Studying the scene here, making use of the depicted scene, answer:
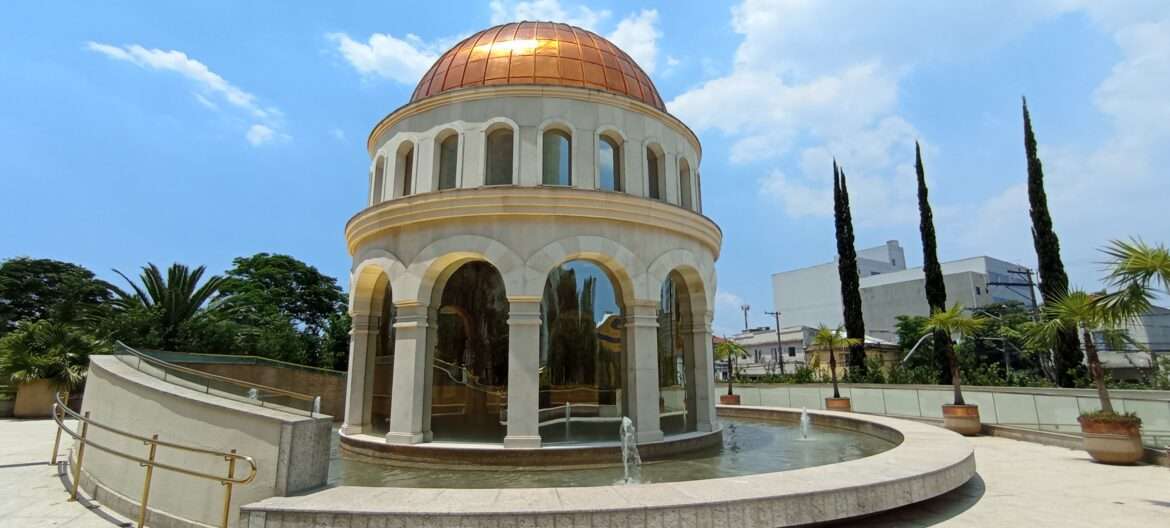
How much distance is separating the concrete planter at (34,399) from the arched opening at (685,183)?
32.7 metres

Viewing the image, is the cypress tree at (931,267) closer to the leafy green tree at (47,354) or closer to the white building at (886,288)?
the white building at (886,288)

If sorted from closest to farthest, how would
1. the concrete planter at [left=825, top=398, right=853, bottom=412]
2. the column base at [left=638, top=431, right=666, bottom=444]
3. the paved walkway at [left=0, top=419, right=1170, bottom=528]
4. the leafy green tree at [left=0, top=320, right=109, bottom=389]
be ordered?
the paved walkway at [left=0, top=419, right=1170, bottom=528]
the column base at [left=638, top=431, right=666, bottom=444]
the concrete planter at [left=825, top=398, right=853, bottom=412]
the leafy green tree at [left=0, top=320, right=109, bottom=389]

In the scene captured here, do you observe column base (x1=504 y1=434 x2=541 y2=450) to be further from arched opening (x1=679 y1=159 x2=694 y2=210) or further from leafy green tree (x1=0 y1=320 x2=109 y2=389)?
leafy green tree (x1=0 y1=320 x2=109 y2=389)

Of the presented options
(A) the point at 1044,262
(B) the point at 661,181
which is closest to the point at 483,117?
(B) the point at 661,181

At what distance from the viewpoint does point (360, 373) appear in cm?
1688

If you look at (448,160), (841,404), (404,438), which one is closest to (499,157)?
(448,160)

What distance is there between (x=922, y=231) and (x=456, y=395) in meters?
41.1

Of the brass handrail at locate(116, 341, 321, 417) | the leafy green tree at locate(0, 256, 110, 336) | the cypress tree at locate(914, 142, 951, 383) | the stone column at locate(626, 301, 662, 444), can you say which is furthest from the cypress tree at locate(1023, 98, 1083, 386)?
the leafy green tree at locate(0, 256, 110, 336)

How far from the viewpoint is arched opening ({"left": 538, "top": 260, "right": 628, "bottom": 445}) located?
47.8ft

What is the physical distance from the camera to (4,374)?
28.7 m

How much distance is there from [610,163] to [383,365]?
8789mm

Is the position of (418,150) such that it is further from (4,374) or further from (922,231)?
(922,231)

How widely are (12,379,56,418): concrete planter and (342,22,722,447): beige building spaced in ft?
78.7

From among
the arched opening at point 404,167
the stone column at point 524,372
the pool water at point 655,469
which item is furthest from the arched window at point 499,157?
the pool water at point 655,469
